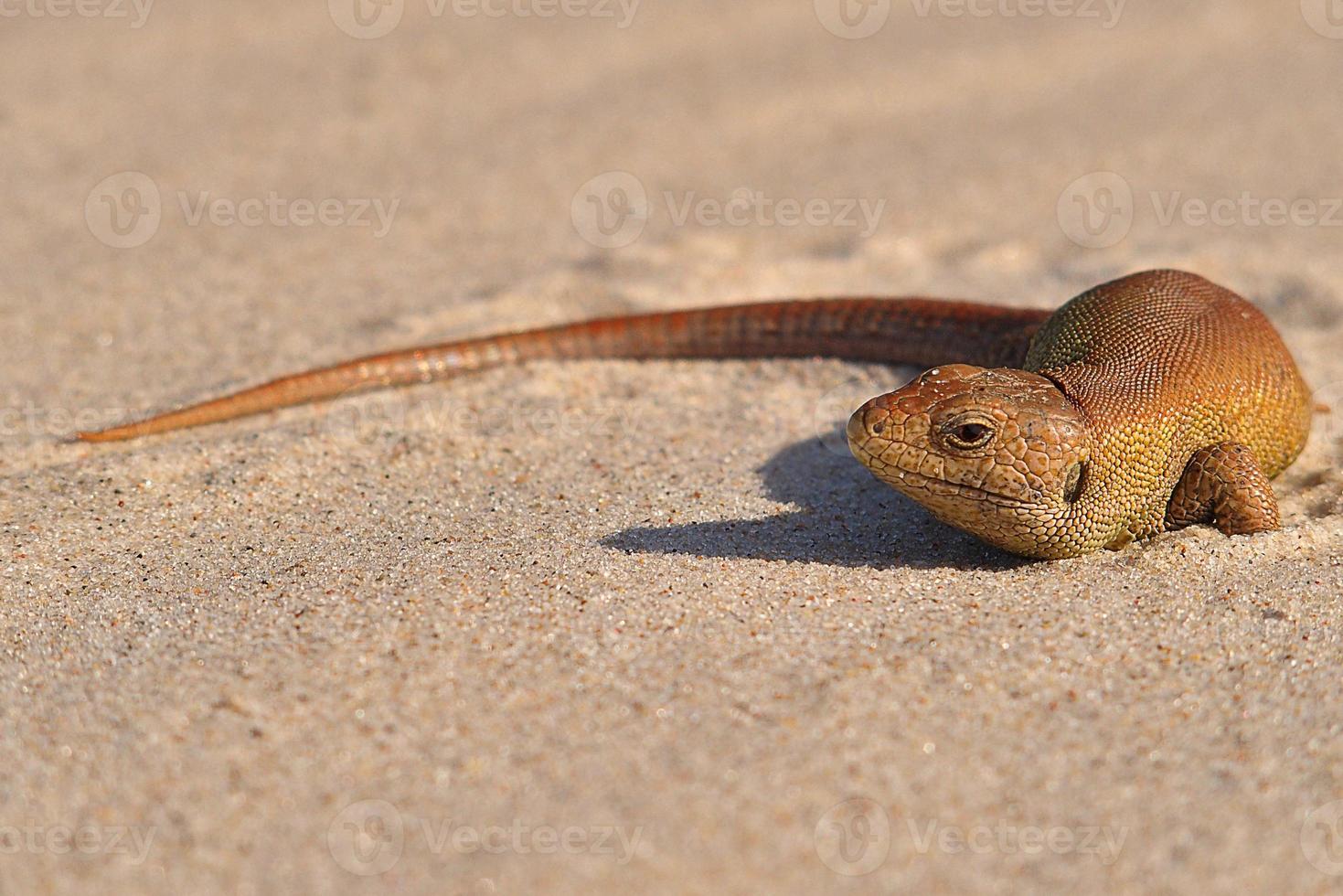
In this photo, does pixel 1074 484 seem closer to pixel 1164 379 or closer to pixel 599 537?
pixel 1164 379

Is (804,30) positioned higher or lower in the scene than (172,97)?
higher

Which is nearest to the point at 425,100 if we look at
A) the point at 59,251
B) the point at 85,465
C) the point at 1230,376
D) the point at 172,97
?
the point at 172,97

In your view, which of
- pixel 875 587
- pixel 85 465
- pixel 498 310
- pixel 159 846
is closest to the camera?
pixel 159 846

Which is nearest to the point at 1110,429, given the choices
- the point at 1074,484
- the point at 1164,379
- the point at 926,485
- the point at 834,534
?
the point at 1074,484

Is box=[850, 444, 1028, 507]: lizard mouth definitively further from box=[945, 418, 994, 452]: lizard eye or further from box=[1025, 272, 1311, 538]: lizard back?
box=[1025, 272, 1311, 538]: lizard back

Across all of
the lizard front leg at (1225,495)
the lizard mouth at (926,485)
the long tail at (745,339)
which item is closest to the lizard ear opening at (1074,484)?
the lizard mouth at (926,485)

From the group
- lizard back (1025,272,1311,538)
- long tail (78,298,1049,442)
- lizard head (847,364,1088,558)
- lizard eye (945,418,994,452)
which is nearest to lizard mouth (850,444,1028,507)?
lizard head (847,364,1088,558)

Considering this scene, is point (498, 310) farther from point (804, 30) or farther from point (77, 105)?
point (804, 30)
